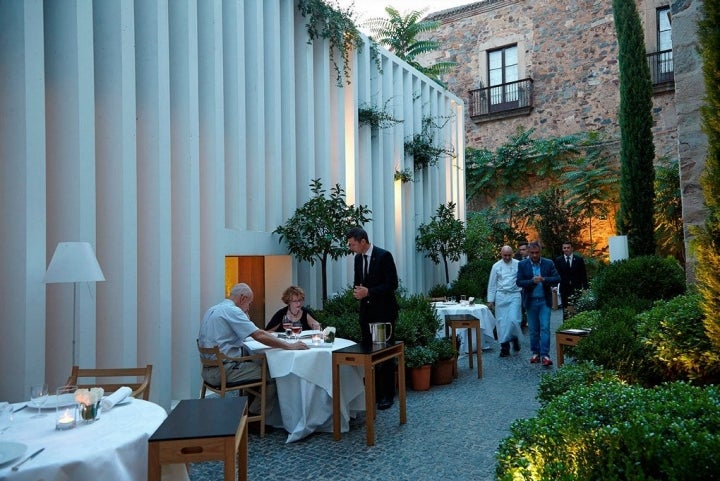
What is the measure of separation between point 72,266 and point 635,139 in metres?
12.8

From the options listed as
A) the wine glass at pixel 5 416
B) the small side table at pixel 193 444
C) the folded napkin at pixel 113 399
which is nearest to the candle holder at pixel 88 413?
the folded napkin at pixel 113 399

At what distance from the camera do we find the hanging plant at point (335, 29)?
855 cm

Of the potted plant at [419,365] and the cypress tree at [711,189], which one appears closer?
the cypress tree at [711,189]

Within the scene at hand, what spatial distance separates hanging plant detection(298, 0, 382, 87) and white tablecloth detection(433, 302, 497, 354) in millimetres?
4048

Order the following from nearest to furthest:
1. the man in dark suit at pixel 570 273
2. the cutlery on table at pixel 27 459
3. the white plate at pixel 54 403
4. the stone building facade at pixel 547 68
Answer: the cutlery on table at pixel 27 459 < the white plate at pixel 54 403 < the man in dark suit at pixel 570 273 < the stone building facade at pixel 547 68

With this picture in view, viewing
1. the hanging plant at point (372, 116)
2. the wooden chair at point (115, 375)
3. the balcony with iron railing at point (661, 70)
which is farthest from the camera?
the balcony with iron railing at point (661, 70)

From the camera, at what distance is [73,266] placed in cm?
419

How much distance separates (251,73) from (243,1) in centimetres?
92

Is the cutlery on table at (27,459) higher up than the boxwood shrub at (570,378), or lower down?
higher up

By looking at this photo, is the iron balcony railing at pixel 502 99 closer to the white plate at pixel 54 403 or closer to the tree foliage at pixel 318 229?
the tree foliage at pixel 318 229

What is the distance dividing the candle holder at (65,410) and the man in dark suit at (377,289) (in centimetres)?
289

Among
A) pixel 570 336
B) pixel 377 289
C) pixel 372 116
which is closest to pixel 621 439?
pixel 377 289

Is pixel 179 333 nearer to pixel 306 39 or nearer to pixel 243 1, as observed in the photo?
pixel 243 1

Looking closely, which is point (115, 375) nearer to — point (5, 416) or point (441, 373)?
point (5, 416)
